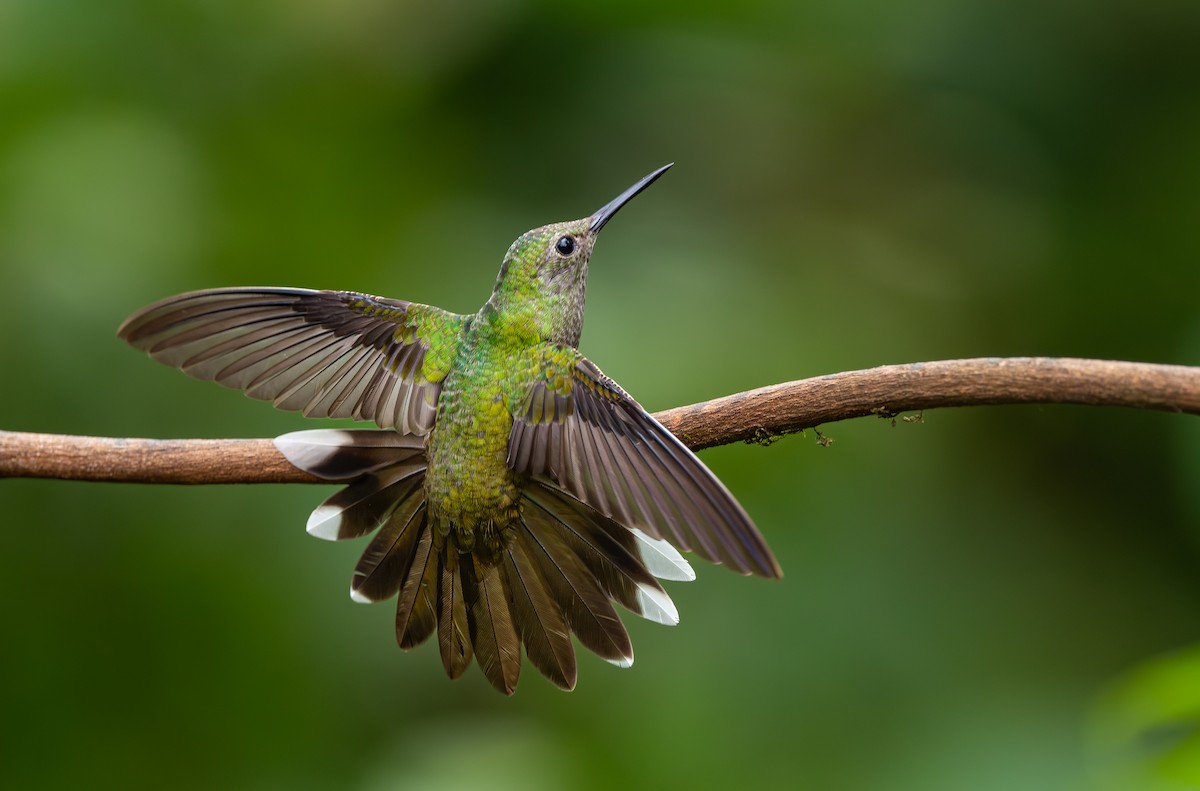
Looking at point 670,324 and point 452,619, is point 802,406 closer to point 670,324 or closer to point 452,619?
point 452,619

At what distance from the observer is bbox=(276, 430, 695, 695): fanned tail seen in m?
2.87

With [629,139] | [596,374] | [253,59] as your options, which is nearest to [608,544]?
[596,374]

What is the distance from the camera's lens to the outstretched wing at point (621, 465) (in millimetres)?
2062

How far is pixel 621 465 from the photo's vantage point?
242 centimetres

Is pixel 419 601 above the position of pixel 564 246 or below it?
below

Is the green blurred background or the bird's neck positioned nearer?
the bird's neck

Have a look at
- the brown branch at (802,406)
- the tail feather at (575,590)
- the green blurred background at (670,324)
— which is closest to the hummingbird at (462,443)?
the tail feather at (575,590)

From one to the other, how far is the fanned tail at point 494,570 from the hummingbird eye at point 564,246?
63 cm

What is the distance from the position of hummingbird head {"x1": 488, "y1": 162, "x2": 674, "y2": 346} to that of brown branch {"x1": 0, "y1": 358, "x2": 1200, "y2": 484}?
2.14 ft

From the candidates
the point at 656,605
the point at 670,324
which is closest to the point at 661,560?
the point at 656,605

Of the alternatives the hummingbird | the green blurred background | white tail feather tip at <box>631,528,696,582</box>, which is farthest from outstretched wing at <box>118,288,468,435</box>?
the green blurred background

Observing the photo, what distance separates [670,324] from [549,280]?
1.76 metres

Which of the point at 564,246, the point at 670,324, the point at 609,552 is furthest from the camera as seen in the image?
the point at 670,324

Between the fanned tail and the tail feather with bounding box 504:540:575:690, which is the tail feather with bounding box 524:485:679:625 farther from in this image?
the tail feather with bounding box 504:540:575:690
